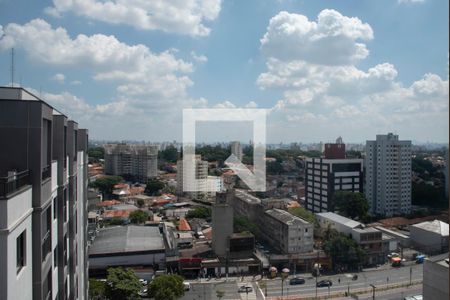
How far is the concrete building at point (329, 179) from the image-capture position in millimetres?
10984

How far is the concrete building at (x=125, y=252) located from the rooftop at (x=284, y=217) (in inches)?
92.3

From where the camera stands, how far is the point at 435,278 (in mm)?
2504

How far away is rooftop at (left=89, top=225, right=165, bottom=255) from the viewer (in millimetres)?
6375

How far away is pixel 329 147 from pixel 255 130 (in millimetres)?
7277

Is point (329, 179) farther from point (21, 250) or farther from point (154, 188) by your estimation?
point (21, 250)

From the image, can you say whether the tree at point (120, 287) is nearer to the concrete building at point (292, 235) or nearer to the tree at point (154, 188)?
the concrete building at point (292, 235)

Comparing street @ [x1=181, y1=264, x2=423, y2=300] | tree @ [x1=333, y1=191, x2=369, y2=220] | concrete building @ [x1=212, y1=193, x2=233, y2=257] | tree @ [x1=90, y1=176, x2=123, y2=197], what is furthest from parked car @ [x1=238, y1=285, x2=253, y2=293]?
tree @ [x1=90, y1=176, x2=123, y2=197]

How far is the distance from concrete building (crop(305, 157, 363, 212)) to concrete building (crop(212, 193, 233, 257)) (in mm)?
5105

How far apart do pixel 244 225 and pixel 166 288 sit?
3577mm

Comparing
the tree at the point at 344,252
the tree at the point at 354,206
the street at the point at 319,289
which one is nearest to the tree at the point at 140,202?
A: the tree at the point at 354,206

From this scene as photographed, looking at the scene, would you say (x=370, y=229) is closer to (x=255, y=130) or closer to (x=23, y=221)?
(x=255, y=130)

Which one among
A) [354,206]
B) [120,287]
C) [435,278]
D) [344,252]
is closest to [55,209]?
[435,278]

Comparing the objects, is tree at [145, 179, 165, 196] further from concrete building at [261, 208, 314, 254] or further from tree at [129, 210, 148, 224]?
concrete building at [261, 208, 314, 254]

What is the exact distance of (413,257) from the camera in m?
7.48
